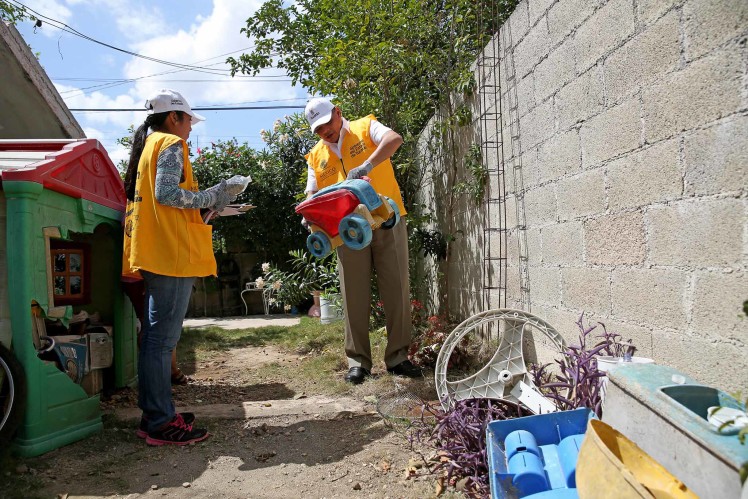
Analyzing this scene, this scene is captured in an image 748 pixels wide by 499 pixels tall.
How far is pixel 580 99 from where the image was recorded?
266 cm

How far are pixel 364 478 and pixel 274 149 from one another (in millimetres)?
8461

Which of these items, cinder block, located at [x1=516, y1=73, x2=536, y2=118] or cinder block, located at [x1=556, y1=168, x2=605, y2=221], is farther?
cinder block, located at [x1=516, y1=73, x2=536, y2=118]

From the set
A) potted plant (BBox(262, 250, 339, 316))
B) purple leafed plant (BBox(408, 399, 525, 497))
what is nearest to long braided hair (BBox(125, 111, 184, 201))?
purple leafed plant (BBox(408, 399, 525, 497))

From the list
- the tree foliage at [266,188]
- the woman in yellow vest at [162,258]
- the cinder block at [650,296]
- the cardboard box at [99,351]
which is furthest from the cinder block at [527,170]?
the tree foliage at [266,188]

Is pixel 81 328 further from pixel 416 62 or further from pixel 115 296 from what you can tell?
pixel 416 62

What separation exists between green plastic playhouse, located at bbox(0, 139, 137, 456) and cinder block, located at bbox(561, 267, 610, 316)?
8.26 feet

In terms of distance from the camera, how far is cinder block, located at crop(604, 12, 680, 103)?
6.54 ft

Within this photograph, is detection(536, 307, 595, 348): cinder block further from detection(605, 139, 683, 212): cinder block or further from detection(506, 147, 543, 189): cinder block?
detection(506, 147, 543, 189): cinder block

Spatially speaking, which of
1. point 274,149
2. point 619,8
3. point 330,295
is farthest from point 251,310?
point 619,8

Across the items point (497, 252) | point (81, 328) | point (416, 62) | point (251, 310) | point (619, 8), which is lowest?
point (251, 310)

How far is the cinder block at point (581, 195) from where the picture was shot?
8.29ft

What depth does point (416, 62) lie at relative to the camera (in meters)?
4.60

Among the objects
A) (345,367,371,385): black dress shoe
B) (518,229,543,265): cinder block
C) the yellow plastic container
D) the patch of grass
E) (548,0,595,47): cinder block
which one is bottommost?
the patch of grass

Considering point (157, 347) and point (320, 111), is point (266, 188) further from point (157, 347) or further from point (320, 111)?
point (157, 347)
